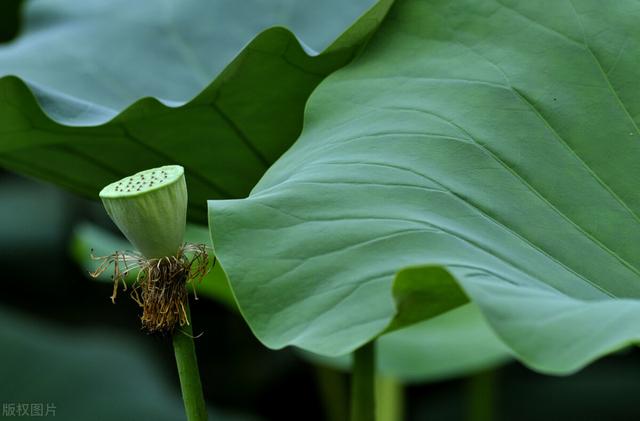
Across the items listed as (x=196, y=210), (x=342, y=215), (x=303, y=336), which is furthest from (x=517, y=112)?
(x=196, y=210)

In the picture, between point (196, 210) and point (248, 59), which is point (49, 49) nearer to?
point (196, 210)

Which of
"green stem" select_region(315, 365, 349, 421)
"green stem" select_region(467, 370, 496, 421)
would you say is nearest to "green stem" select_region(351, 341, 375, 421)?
"green stem" select_region(467, 370, 496, 421)

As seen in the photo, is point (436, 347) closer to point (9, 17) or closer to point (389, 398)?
point (389, 398)

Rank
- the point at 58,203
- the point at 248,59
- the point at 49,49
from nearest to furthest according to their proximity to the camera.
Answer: the point at 248,59, the point at 49,49, the point at 58,203

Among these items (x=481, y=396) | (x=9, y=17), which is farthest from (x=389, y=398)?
(x=9, y=17)

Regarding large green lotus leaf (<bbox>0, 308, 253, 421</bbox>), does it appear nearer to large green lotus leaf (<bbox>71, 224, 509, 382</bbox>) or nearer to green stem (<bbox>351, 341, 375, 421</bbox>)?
large green lotus leaf (<bbox>71, 224, 509, 382</bbox>)

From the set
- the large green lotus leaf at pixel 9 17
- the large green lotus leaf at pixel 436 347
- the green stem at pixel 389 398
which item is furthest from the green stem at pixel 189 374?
the large green lotus leaf at pixel 9 17

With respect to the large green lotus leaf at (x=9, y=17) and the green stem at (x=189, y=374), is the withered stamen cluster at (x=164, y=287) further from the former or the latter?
the large green lotus leaf at (x=9, y=17)
